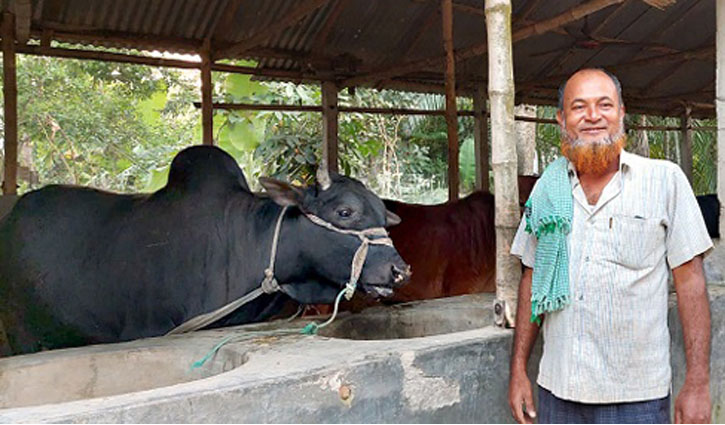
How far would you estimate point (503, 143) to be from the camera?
10.0 feet

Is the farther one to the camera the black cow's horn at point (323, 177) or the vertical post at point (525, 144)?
the vertical post at point (525, 144)

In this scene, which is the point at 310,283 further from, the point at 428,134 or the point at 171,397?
the point at 428,134

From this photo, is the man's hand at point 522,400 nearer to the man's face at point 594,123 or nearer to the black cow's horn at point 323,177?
the man's face at point 594,123

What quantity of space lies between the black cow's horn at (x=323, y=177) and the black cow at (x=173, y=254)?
0.03 metres

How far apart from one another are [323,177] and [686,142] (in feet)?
32.0

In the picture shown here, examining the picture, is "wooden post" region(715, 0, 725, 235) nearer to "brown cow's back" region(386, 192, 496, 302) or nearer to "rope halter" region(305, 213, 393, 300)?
"rope halter" region(305, 213, 393, 300)

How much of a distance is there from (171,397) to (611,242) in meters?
1.46

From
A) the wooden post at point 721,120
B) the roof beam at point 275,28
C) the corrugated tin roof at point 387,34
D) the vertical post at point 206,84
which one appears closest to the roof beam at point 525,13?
the corrugated tin roof at point 387,34

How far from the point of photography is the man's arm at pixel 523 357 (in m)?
2.58

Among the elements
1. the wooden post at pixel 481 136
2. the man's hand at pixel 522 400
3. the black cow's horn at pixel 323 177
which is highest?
the wooden post at pixel 481 136

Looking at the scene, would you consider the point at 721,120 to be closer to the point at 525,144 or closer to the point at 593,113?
the point at 593,113

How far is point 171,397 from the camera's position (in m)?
2.10

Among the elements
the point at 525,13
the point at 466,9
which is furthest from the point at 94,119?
the point at 525,13

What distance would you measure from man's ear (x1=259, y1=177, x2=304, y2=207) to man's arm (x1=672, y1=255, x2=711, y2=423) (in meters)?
2.22
